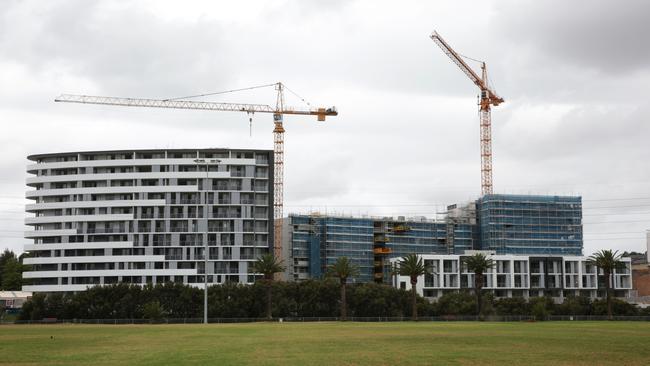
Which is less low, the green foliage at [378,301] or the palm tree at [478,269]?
the palm tree at [478,269]

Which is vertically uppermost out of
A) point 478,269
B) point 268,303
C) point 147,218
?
point 147,218

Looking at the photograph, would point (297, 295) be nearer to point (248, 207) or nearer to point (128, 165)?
point (248, 207)

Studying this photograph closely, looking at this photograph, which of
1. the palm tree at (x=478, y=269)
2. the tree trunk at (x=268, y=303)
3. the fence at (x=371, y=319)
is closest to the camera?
the fence at (x=371, y=319)

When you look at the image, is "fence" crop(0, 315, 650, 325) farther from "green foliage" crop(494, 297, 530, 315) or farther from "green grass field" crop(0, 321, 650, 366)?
"green grass field" crop(0, 321, 650, 366)

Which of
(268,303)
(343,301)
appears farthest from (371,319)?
(268,303)

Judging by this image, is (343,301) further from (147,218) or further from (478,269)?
(147,218)

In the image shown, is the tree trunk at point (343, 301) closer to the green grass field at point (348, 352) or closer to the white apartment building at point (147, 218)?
the white apartment building at point (147, 218)

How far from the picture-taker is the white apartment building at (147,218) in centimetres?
17850

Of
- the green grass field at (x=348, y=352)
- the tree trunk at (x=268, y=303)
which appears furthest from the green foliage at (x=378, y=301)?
the green grass field at (x=348, y=352)

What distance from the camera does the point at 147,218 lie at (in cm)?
18225

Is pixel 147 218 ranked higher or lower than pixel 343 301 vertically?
higher

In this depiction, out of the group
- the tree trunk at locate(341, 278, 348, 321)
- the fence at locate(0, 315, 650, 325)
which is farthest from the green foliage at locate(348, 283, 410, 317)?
the fence at locate(0, 315, 650, 325)

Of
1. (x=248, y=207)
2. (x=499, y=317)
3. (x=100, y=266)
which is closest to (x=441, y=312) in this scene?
(x=499, y=317)

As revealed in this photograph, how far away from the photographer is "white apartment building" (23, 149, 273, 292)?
178 metres
